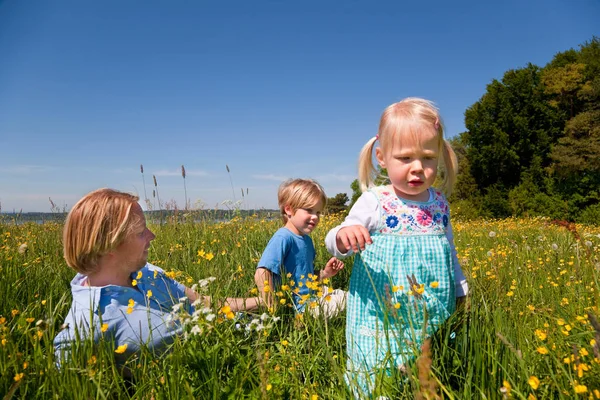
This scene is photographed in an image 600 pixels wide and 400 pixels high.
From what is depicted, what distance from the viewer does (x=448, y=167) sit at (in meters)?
2.47

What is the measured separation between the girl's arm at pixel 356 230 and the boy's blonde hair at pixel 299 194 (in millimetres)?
1450

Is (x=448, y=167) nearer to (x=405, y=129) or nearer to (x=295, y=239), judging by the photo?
(x=405, y=129)

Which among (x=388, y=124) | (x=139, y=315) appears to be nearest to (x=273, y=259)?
(x=139, y=315)

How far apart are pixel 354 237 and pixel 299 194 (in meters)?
1.96

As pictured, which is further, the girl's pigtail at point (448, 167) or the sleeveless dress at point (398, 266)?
the girl's pigtail at point (448, 167)

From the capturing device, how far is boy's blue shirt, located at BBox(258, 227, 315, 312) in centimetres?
344

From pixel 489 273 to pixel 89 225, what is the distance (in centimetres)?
310

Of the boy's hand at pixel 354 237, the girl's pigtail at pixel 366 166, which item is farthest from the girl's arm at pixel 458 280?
the boy's hand at pixel 354 237

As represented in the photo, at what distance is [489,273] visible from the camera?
3531 mm

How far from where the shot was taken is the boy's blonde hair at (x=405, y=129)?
213cm

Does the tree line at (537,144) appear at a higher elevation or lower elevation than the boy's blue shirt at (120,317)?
higher

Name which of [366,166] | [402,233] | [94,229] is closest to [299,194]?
[366,166]

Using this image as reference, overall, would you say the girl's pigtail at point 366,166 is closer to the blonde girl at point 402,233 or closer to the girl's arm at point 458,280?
the blonde girl at point 402,233

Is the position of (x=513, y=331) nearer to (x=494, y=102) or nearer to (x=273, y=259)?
(x=273, y=259)
